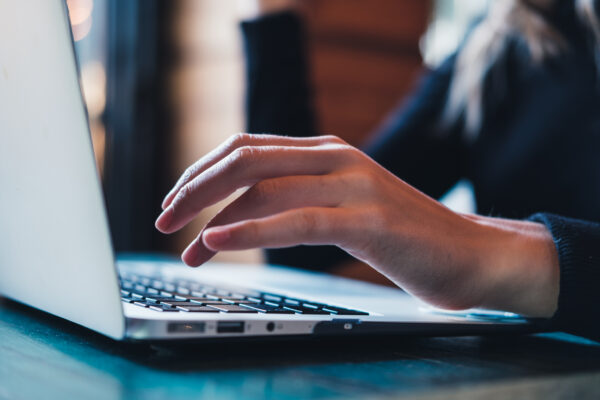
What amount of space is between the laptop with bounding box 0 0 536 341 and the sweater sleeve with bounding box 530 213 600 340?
3cm

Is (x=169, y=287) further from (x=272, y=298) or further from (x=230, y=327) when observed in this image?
(x=230, y=327)

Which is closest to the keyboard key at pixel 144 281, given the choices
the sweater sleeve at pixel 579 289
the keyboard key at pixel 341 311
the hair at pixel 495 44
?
the keyboard key at pixel 341 311

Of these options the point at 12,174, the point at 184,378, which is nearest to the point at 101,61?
the point at 12,174

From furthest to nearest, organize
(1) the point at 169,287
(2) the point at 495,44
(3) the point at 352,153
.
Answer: (2) the point at 495,44 < (1) the point at 169,287 < (3) the point at 352,153

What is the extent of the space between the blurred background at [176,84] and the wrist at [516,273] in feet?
4.33

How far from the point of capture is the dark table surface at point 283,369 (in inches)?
11.9

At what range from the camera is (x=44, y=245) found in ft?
1.30

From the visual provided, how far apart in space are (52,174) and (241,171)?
0.13 metres

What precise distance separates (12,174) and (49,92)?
0.10 metres

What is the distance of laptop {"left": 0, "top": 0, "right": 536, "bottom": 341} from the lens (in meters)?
0.33

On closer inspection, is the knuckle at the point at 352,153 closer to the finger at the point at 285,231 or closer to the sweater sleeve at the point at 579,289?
the finger at the point at 285,231

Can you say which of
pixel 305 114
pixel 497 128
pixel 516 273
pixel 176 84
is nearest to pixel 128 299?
pixel 516 273

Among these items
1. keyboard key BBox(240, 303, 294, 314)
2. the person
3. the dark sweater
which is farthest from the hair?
keyboard key BBox(240, 303, 294, 314)

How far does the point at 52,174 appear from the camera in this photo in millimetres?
359
